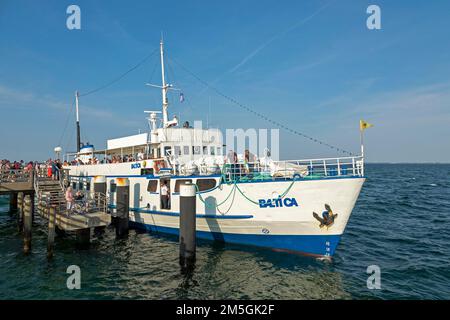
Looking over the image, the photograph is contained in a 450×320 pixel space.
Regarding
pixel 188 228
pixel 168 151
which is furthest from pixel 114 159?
pixel 188 228

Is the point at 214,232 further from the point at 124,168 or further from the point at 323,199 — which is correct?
the point at 124,168

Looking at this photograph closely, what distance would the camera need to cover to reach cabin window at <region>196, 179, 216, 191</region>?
1477 centimetres

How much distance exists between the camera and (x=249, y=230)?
45.3ft

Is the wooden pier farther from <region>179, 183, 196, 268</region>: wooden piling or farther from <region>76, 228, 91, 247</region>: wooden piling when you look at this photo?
<region>179, 183, 196, 268</region>: wooden piling

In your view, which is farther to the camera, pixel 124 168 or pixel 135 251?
pixel 124 168

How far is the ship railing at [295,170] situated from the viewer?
468 inches

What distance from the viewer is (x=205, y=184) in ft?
49.1

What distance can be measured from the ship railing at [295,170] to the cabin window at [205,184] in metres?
0.92

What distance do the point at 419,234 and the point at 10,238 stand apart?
2575cm

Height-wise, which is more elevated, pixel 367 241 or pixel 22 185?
pixel 22 185

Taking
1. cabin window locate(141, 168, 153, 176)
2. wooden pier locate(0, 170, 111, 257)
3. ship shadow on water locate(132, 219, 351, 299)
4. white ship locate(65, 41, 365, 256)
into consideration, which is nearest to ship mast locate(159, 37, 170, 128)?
white ship locate(65, 41, 365, 256)
